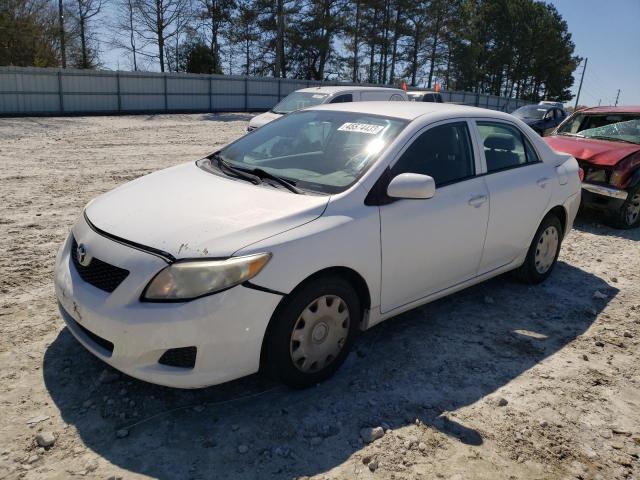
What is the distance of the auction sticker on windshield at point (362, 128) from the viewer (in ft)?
12.9

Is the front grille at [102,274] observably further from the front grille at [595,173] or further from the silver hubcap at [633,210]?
the silver hubcap at [633,210]

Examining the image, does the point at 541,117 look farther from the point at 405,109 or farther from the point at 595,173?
the point at 405,109

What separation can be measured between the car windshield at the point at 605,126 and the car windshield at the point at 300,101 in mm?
5303

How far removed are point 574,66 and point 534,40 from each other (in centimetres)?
835

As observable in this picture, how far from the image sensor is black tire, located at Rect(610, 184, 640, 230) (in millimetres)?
7652

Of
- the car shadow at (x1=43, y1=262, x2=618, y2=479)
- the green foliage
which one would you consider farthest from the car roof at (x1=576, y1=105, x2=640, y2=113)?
the green foliage

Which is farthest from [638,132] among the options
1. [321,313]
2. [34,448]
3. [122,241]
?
[34,448]

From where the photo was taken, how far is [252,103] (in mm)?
30828

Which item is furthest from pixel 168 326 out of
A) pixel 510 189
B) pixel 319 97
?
pixel 319 97

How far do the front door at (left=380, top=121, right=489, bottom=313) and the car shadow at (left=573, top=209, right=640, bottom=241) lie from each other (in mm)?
4287

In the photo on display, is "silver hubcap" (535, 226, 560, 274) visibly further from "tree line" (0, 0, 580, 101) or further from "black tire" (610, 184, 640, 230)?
"tree line" (0, 0, 580, 101)

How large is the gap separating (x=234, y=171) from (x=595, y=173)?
19.7 feet

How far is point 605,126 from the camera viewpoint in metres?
8.78

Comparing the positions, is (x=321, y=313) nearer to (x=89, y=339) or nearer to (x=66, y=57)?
(x=89, y=339)
